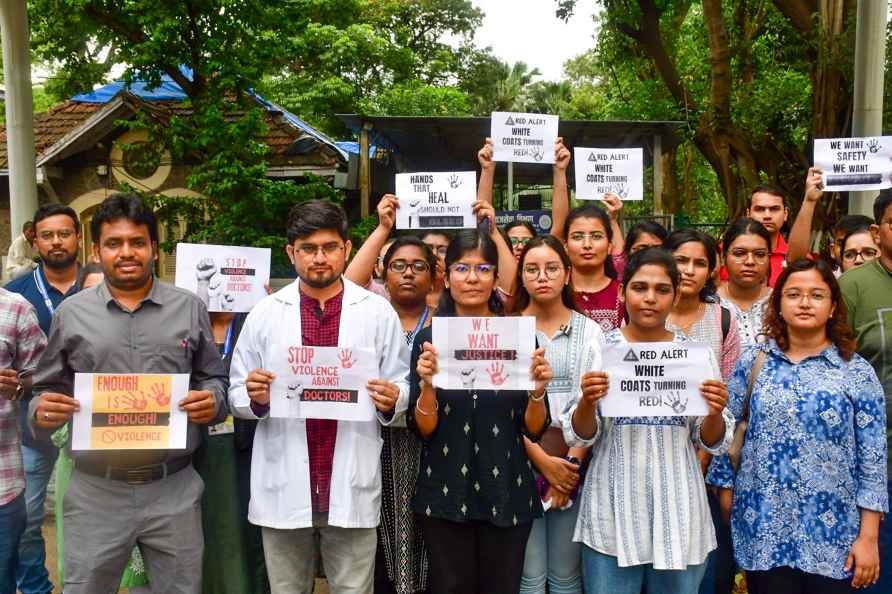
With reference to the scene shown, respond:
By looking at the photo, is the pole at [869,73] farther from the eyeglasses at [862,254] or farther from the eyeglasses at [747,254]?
the eyeglasses at [747,254]

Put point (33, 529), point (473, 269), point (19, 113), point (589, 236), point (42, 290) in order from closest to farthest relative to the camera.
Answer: point (473, 269), point (589, 236), point (33, 529), point (42, 290), point (19, 113)

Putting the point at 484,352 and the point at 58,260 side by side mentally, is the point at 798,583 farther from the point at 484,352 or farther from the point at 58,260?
the point at 58,260

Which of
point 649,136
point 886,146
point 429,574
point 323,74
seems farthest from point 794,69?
point 323,74

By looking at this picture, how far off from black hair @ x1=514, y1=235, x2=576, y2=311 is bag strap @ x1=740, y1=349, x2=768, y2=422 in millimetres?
851

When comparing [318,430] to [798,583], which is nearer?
[798,583]

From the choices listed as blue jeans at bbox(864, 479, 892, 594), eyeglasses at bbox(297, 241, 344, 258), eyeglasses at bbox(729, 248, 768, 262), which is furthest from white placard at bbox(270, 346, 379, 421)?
blue jeans at bbox(864, 479, 892, 594)

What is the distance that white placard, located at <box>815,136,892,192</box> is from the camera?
5258 millimetres

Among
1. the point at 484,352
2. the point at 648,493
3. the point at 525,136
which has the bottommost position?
the point at 648,493

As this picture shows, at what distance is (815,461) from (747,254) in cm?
137

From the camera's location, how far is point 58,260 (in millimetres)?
4785

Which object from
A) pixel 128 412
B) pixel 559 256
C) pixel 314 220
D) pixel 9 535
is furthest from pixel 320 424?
pixel 9 535

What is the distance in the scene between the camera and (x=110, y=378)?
10.3 feet

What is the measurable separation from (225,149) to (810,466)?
27.6 feet

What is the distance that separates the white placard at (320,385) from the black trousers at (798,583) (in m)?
1.82
